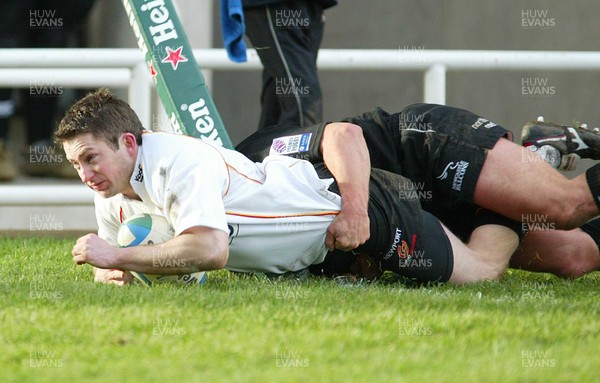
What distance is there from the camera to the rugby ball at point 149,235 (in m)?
4.22

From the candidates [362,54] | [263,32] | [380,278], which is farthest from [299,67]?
[380,278]

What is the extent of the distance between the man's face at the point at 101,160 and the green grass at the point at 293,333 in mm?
390

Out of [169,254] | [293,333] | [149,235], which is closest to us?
[293,333]

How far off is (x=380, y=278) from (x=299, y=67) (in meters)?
1.46

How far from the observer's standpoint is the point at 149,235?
4219mm

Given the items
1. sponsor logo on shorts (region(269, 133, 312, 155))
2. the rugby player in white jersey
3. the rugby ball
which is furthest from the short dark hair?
sponsor logo on shorts (region(269, 133, 312, 155))

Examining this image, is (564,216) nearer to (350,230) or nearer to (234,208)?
(350,230)

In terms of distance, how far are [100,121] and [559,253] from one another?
79.9 inches

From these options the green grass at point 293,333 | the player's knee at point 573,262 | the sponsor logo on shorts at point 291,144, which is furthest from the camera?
the player's knee at point 573,262

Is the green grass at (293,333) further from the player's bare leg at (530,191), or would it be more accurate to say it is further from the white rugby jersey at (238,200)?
the player's bare leg at (530,191)

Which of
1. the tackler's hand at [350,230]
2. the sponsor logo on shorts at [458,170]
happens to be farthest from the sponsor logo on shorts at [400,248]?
the sponsor logo on shorts at [458,170]

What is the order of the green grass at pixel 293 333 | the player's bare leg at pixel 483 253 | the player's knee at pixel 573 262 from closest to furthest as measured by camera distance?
1. the green grass at pixel 293 333
2. the player's bare leg at pixel 483 253
3. the player's knee at pixel 573 262

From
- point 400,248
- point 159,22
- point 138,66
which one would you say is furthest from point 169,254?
point 138,66

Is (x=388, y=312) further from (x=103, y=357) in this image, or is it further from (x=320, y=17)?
(x=320, y=17)
